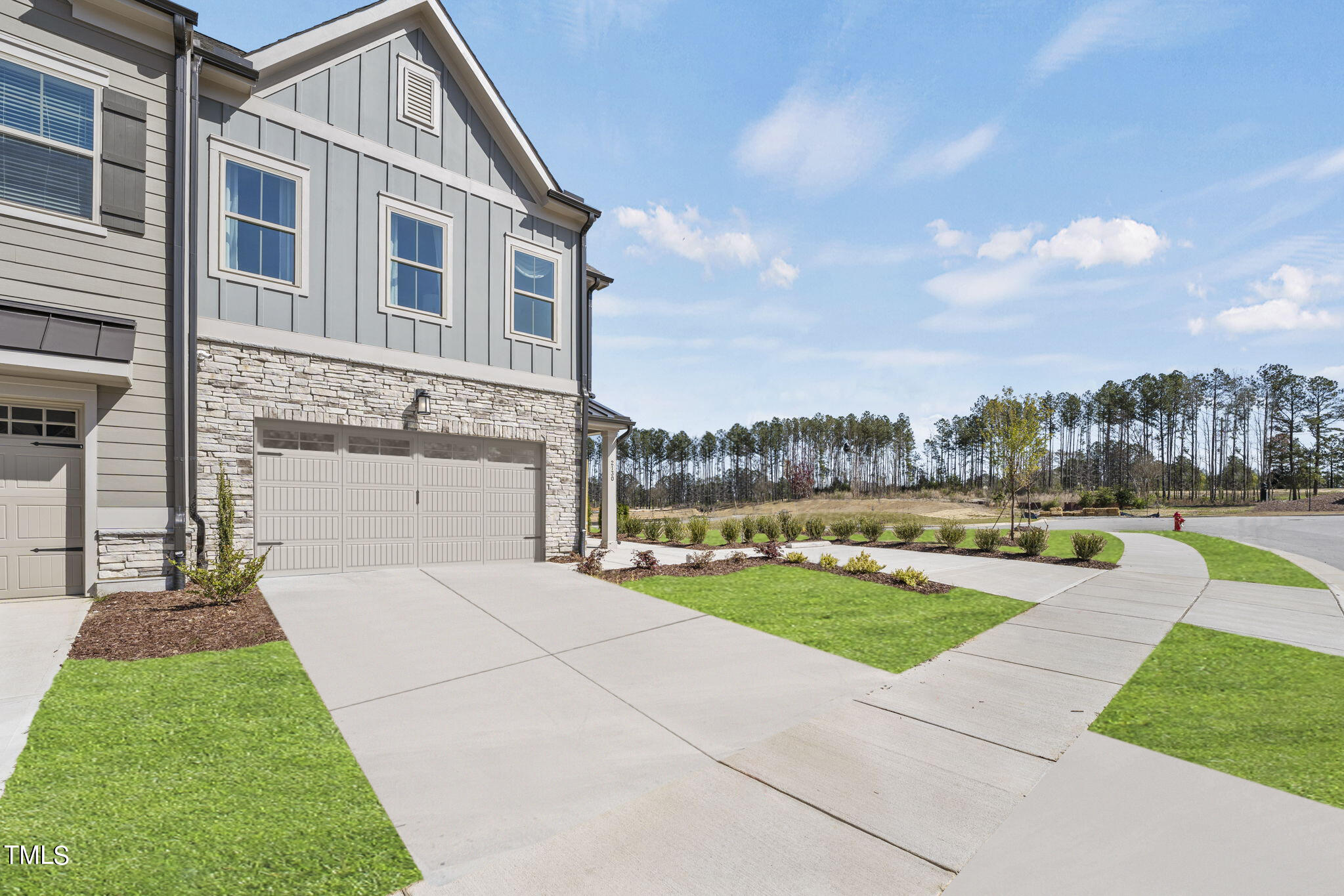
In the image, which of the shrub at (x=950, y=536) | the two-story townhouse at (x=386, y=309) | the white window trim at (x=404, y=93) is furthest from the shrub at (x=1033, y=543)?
the white window trim at (x=404, y=93)

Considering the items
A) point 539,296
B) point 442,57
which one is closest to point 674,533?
point 539,296

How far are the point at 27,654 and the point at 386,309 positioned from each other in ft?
19.5

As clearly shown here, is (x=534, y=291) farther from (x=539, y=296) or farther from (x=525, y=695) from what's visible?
(x=525, y=695)

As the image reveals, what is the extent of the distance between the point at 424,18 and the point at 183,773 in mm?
11296

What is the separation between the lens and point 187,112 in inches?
306

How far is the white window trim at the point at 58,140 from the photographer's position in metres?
6.84

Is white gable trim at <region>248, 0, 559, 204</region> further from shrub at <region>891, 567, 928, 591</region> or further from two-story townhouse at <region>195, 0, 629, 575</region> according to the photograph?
shrub at <region>891, 567, 928, 591</region>

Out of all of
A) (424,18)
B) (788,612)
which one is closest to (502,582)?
(788,612)

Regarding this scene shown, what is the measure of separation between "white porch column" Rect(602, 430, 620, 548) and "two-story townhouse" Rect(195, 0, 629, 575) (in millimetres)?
3016

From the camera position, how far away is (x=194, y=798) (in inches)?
121

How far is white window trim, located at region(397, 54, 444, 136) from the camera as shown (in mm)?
9844

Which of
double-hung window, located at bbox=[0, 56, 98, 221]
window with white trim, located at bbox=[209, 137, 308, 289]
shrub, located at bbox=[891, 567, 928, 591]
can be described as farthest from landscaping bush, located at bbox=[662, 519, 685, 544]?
double-hung window, located at bbox=[0, 56, 98, 221]

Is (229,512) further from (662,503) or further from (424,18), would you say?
(662,503)

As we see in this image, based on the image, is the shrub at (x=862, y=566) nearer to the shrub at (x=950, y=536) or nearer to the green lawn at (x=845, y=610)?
the green lawn at (x=845, y=610)
